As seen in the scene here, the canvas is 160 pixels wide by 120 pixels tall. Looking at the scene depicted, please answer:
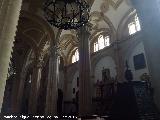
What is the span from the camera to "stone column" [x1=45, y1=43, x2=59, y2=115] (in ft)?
39.8

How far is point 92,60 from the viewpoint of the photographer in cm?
1769

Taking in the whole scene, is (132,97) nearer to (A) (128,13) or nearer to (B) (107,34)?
(A) (128,13)

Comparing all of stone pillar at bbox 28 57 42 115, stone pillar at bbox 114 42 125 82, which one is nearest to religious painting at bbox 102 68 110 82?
stone pillar at bbox 114 42 125 82

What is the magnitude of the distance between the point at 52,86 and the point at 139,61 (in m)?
6.37

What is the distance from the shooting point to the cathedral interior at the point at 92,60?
14.4 ft

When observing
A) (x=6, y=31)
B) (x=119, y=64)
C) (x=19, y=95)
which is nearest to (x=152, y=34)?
(x=6, y=31)

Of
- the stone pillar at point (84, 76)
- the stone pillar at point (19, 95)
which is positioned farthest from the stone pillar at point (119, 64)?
the stone pillar at point (19, 95)

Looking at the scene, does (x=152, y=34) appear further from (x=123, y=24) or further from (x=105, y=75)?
(x=105, y=75)

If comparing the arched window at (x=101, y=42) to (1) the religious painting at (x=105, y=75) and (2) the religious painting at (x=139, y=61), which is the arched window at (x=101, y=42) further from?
(2) the religious painting at (x=139, y=61)

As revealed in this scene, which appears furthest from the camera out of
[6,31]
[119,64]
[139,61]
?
[119,64]

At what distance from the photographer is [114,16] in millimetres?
15586

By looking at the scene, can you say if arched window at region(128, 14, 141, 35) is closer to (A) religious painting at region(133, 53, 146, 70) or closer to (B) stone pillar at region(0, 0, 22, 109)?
(A) religious painting at region(133, 53, 146, 70)

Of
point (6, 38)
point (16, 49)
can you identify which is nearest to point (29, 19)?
point (16, 49)

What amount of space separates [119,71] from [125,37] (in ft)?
9.33
